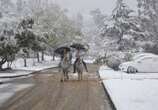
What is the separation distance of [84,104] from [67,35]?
5734 cm

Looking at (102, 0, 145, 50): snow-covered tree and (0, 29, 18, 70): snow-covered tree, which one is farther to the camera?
(102, 0, 145, 50): snow-covered tree

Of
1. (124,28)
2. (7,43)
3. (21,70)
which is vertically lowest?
(21,70)

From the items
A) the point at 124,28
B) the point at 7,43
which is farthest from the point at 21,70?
the point at 124,28

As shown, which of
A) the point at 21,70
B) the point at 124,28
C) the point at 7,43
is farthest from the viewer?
the point at 124,28

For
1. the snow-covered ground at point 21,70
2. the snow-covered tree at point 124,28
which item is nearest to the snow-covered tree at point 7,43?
the snow-covered ground at point 21,70

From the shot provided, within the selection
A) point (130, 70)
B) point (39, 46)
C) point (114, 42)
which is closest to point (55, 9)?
point (114, 42)

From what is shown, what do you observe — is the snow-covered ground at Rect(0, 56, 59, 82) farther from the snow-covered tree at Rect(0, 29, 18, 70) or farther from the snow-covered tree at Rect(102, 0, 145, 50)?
the snow-covered tree at Rect(102, 0, 145, 50)

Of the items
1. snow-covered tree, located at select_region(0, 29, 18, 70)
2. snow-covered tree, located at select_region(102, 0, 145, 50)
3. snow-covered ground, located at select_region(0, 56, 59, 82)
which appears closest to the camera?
snow-covered ground, located at select_region(0, 56, 59, 82)

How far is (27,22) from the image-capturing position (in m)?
37.8

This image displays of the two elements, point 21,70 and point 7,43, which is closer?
point 7,43

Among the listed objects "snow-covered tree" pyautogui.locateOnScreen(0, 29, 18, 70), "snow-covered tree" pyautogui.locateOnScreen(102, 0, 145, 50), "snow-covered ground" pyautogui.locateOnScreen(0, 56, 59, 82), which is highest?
"snow-covered tree" pyautogui.locateOnScreen(102, 0, 145, 50)

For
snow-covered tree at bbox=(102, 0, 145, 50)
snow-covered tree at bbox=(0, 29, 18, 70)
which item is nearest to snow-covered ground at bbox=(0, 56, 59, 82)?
snow-covered tree at bbox=(0, 29, 18, 70)

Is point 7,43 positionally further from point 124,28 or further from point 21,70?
point 124,28

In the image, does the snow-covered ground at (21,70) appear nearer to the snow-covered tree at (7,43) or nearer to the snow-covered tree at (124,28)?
the snow-covered tree at (7,43)
